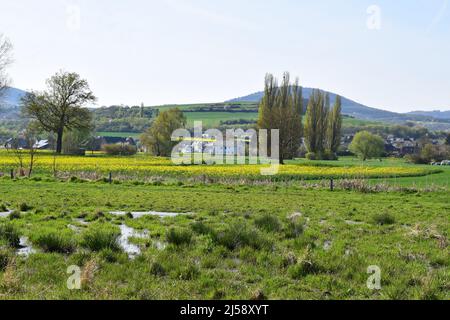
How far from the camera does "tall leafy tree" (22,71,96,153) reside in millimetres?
60938

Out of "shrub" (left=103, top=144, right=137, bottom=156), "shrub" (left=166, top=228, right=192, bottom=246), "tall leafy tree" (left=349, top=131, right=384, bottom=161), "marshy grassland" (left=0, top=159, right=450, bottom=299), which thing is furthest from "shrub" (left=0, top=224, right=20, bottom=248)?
"tall leafy tree" (left=349, top=131, right=384, bottom=161)

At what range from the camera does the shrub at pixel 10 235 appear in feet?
28.4

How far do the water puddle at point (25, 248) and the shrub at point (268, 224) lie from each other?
16.3ft

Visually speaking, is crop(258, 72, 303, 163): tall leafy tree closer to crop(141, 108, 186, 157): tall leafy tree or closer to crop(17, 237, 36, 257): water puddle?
crop(141, 108, 186, 157): tall leafy tree

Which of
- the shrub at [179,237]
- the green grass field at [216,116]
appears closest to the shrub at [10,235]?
the shrub at [179,237]

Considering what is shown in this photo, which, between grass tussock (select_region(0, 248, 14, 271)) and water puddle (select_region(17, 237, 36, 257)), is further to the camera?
water puddle (select_region(17, 237, 36, 257))

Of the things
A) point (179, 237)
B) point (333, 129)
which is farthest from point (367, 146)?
point (179, 237)

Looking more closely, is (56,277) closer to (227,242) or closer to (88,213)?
(227,242)

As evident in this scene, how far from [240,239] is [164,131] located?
6170 cm

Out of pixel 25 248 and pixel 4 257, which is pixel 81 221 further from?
pixel 4 257

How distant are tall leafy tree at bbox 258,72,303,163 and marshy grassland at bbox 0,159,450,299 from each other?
41.9 m

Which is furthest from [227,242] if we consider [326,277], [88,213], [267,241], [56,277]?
[88,213]
